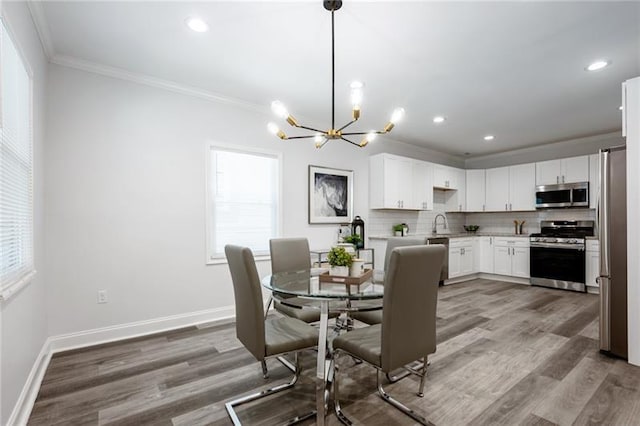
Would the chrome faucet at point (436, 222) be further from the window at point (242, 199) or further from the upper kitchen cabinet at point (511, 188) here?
the window at point (242, 199)

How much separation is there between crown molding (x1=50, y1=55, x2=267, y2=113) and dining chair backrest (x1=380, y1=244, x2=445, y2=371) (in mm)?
3090

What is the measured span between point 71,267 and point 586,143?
25.8 ft

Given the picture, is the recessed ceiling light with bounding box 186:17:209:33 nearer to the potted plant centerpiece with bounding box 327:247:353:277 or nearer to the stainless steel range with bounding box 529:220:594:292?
the potted plant centerpiece with bounding box 327:247:353:277

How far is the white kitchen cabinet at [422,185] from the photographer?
588cm

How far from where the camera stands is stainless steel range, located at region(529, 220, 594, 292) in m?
5.16

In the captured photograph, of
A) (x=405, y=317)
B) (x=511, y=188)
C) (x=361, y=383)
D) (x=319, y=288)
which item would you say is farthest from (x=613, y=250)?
(x=511, y=188)

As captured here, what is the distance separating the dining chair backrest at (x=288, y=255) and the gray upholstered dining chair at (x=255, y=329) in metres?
0.89

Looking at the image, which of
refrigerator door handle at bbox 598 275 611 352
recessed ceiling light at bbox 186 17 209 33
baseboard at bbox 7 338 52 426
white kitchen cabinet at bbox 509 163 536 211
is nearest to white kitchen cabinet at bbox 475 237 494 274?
white kitchen cabinet at bbox 509 163 536 211

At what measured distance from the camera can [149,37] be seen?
258 centimetres

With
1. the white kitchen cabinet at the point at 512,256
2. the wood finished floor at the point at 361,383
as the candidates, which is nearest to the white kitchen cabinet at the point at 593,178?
the white kitchen cabinet at the point at 512,256

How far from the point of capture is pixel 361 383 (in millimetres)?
2322

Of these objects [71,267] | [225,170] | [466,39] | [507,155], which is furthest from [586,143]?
[71,267]

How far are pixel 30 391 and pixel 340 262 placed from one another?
2237 millimetres

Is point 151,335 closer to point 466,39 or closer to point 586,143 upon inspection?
point 466,39
